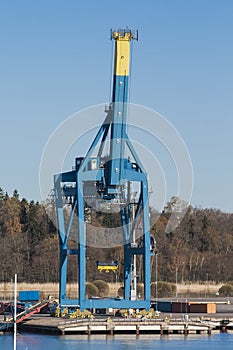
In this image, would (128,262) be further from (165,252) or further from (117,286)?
(165,252)

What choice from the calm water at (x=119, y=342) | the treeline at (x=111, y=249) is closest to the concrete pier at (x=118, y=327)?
the calm water at (x=119, y=342)

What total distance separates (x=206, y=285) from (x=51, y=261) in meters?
19.1

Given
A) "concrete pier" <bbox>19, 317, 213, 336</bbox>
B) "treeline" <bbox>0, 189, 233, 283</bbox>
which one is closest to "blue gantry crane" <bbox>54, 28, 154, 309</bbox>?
"concrete pier" <bbox>19, 317, 213, 336</bbox>

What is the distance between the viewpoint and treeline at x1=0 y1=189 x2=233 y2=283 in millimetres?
136250

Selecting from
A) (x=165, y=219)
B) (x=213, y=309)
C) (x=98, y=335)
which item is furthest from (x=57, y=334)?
(x=165, y=219)

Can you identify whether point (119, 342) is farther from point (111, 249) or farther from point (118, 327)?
point (111, 249)

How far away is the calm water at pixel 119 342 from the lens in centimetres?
6912

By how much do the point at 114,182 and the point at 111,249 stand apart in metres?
61.5

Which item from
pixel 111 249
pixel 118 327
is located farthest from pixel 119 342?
pixel 111 249

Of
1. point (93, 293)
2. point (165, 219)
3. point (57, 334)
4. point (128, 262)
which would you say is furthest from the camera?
point (165, 219)

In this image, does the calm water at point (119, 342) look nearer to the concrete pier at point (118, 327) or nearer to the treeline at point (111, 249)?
the concrete pier at point (118, 327)

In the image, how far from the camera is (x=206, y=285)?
134750 mm

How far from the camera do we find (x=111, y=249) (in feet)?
461

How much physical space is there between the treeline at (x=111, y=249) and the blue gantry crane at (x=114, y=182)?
4499 cm
